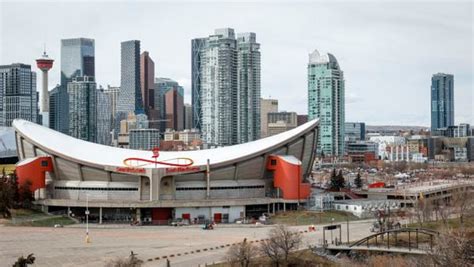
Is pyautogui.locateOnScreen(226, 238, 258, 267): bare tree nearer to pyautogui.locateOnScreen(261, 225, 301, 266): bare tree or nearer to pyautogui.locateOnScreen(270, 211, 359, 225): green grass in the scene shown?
pyautogui.locateOnScreen(261, 225, 301, 266): bare tree

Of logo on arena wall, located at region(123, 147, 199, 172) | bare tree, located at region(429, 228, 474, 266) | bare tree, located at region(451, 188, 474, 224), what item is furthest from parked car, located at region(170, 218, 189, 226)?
bare tree, located at region(429, 228, 474, 266)

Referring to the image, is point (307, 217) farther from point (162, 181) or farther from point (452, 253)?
point (452, 253)

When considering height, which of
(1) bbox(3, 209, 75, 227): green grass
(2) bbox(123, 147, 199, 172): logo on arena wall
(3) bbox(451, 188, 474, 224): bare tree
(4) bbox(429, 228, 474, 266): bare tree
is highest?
(2) bbox(123, 147, 199, 172): logo on arena wall

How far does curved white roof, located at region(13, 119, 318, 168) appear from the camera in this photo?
7250cm

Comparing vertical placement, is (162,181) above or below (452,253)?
above

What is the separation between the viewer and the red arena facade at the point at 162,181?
7019 cm

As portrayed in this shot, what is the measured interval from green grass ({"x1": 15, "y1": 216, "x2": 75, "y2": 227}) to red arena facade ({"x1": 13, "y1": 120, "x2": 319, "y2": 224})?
2317 mm

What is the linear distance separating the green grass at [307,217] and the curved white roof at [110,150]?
7.43 meters

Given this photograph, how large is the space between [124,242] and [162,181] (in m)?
17.3

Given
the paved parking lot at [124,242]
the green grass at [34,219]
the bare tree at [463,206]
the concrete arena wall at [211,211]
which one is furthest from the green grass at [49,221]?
the bare tree at [463,206]

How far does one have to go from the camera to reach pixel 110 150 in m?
79.9

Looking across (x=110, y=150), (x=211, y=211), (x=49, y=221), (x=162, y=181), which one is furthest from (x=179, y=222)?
(x=110, y=150)

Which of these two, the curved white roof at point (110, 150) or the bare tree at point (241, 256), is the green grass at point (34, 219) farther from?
the bare tree at point (241, 256)

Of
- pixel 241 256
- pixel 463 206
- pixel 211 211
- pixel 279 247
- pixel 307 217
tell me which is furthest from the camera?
pixel 211 211
